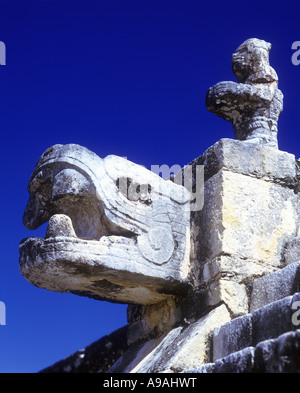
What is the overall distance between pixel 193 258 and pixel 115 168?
90 cm

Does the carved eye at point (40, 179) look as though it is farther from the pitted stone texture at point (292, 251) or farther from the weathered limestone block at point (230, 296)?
the pitted stone texture at point (292, 251)

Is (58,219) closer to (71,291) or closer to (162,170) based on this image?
(71,291)

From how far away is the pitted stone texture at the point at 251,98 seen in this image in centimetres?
578

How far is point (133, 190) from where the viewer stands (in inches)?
205

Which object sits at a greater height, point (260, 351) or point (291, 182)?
point (291, 182)

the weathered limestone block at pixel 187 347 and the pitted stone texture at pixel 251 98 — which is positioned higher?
the pitted stone texture at pixel 251 98

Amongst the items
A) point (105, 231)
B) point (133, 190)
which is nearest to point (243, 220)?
point (133, 190)

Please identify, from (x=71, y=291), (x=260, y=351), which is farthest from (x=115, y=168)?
(x=260, y=351)

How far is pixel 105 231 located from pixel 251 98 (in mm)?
1760

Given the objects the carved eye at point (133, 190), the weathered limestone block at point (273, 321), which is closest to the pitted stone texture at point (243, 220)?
the carved eye at point (133, 190)

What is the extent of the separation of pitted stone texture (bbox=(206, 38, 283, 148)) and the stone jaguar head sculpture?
914mm

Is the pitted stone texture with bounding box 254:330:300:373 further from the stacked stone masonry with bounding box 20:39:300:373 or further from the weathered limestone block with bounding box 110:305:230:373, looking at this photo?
the weathered limestone block with bounding box 110:305:230:373

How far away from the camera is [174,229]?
17.4 feet
